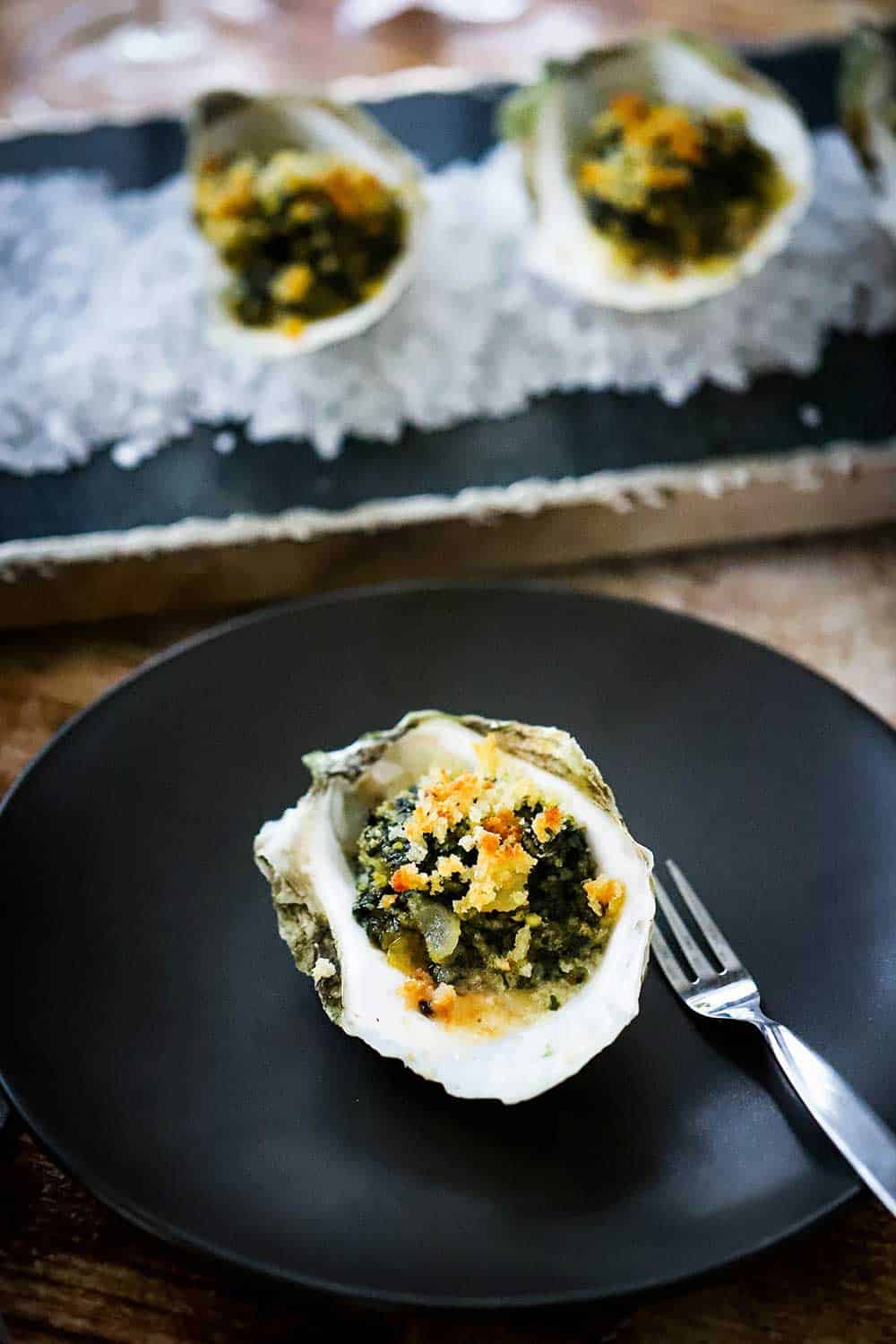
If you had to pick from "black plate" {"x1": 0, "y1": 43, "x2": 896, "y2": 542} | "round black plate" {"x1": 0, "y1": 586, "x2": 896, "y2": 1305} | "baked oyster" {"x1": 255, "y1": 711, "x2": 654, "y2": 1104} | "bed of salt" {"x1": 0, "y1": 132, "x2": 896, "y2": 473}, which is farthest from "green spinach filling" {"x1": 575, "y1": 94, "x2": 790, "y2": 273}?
"baked oyster" {"x1": 255, "y1": 711, "x2": 654, "y2": 1104}

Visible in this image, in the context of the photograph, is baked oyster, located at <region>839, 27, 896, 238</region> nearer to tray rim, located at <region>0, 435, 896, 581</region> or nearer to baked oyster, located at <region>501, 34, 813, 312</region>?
baked oyster, located at <region>501, 34, 813, 312</region>

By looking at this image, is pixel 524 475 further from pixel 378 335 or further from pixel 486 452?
pixel 378 335

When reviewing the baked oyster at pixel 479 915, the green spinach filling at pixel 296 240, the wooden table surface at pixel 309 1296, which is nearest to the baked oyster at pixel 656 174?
the green spinach filling at pixel 296 240

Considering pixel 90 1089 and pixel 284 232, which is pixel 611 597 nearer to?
pixel 90 1089

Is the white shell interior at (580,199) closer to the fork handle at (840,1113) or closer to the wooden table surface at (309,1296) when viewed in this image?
the wooden table surface at (309,1296)

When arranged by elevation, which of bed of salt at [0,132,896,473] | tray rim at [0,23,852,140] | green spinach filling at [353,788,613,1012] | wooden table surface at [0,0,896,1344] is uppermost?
tray rim at [0,23,852,140]

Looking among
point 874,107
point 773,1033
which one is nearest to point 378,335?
point 874,107

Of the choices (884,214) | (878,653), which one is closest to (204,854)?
(878,653)
